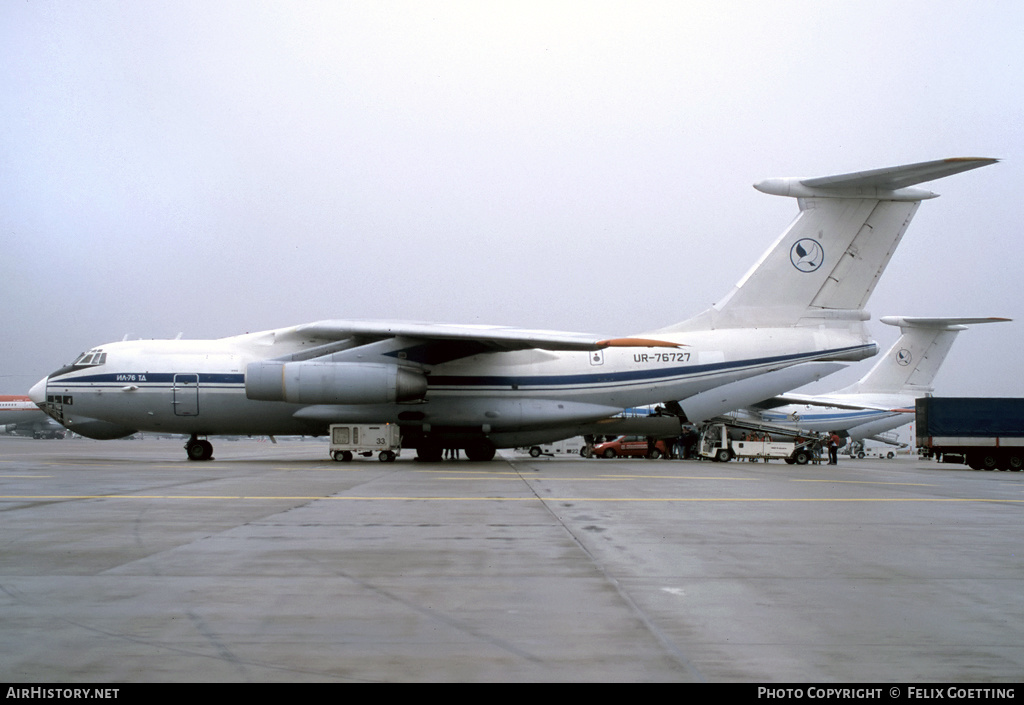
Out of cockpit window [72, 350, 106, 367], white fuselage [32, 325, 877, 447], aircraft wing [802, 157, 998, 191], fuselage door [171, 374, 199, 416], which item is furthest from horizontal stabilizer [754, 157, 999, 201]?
cockpit window [72, 350, 106, 367]

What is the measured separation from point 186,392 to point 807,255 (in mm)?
16222

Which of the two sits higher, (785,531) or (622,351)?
(622,351)

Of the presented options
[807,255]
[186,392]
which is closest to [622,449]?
[807,255]

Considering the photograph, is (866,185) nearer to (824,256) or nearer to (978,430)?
(824,256)

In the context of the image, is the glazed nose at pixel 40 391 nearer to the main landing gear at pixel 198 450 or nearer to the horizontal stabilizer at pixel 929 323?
the main landing gear at pixel 198 450

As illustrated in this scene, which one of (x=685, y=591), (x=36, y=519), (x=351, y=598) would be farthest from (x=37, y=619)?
(x=36, y=519)

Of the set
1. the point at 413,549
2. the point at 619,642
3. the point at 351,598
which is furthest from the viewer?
the point at 413,549

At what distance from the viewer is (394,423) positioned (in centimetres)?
2094

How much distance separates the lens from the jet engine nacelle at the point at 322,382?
19219mm

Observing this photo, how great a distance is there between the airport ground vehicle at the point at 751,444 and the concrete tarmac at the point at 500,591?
55.2ft

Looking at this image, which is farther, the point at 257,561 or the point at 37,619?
the point at 257,561

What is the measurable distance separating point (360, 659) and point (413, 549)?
10.3 ft

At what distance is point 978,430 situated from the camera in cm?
2569
